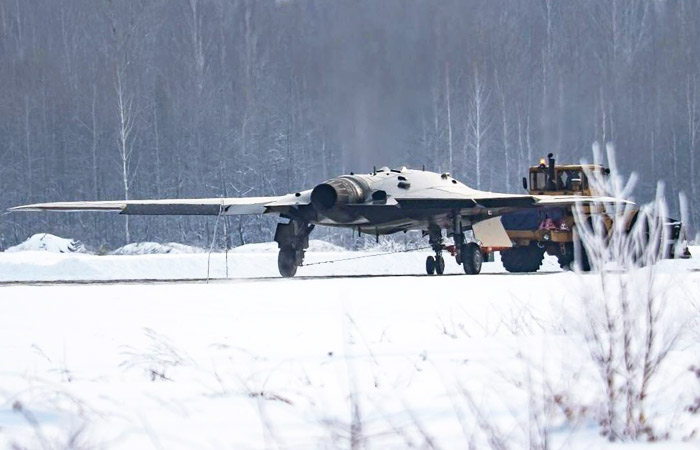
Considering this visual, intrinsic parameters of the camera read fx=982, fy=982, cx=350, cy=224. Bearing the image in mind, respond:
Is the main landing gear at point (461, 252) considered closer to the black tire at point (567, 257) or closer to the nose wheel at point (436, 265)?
the nose wheel at point (436, 265)

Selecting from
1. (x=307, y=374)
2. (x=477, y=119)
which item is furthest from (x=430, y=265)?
(x=477, y=119)

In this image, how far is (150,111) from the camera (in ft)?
194

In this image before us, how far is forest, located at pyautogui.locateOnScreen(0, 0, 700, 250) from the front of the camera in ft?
184

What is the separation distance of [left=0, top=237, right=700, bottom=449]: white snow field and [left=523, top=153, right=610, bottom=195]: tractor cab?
12.3 m

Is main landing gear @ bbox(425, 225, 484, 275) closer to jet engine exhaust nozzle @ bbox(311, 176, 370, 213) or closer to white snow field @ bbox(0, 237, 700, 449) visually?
jet engine exhaust nozzle @ bbox(311, 176, 370, 213)

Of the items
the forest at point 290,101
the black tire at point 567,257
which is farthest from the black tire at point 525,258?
the forest at point 290,101

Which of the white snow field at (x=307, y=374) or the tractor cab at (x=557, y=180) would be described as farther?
the tractor cab at (x=557, y=180)

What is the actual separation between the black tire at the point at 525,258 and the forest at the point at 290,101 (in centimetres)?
2626

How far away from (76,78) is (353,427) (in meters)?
58.1

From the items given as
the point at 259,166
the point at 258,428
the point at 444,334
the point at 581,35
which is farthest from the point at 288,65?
the point at 258,428

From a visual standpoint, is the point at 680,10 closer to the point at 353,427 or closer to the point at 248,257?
the point at 248,257

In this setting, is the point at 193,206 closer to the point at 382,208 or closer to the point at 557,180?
the point at 382,208

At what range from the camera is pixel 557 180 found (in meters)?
27.6

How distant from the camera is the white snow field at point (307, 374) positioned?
18.7 feet
